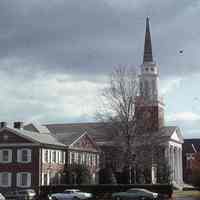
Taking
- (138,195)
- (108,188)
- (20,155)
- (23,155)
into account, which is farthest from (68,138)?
(138,195)

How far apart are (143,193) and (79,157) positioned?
99.6 feet

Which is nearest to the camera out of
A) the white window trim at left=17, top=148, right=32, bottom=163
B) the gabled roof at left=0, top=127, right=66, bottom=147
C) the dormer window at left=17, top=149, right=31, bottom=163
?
the white window trim at left=17, top=148, right=32, bottom=163

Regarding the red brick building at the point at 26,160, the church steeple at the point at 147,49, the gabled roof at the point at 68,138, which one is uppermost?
the church steeple at the point at 147,49

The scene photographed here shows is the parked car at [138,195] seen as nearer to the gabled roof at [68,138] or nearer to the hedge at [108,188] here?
the hedge at [108,188]

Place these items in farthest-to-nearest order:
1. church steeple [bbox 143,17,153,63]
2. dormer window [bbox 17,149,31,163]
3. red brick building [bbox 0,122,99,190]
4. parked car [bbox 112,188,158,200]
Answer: church steeple [bbox 143,17,153,63], dormer window [bbox 17,149,31,163], red brick building [bbox 0,122,99,190], parked car [bbox 112,188,158,200]

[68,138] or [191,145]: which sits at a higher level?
[68,138]

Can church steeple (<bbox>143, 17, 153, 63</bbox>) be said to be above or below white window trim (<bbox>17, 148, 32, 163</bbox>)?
above

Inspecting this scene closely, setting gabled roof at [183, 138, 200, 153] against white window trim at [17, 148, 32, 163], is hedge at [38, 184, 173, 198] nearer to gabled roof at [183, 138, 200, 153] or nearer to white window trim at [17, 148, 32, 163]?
white window trim at [17, 148, 32, 163]

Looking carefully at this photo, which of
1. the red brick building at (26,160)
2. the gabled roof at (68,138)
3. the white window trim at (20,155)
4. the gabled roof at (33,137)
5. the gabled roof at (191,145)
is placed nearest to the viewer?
the red brick building at (26,160)

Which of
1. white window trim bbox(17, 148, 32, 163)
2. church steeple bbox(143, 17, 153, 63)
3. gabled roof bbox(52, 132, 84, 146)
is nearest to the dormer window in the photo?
white window trim bbox(17, 148, 32, 163)

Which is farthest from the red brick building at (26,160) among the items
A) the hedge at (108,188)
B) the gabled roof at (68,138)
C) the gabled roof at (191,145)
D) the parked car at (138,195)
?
the gabled roof at (191,145)

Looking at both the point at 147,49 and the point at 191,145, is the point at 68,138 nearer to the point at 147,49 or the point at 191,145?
the point at 147,49

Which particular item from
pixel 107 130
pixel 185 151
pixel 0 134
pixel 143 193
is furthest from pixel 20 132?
pixel 185 151

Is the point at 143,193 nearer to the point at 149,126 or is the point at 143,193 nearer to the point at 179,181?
the point at 149,126
